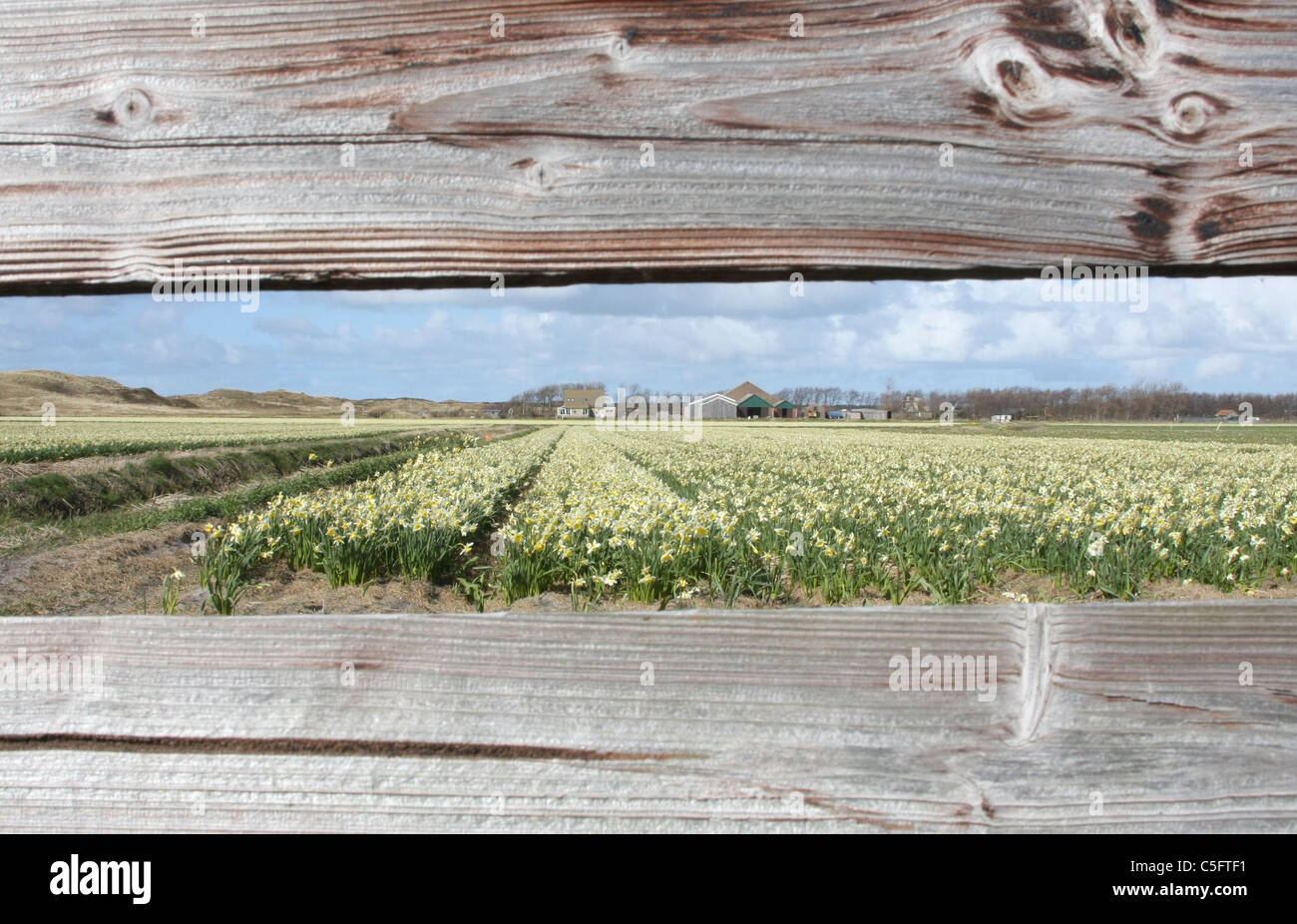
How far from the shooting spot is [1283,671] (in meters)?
0.96

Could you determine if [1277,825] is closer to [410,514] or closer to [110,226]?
[110,226]

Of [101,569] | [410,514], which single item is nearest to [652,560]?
[410,514]

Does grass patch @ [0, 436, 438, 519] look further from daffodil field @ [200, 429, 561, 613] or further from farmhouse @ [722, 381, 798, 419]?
farmhouse @ [722, 381, 798, 419]

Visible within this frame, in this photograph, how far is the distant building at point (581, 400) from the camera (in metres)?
63.1

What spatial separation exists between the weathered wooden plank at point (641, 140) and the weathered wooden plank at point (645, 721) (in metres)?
0.44

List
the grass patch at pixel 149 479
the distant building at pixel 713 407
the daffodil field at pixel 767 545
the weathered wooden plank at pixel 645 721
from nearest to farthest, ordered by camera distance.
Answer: the weathered wooden plank at pixel 645 721 → the daffodil field at pixel 767 545 → the grass patch at pixel 149 479 → the distant building at pixel 713 407

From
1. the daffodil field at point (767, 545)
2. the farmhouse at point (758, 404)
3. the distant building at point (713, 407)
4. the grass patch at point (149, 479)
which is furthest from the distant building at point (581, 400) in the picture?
the daffodil field at point (767, 545)

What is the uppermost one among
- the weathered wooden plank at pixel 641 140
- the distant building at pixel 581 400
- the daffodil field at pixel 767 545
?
the distant building at pixel 581 400

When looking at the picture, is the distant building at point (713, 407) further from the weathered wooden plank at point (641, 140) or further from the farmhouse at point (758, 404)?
the weathered wooden plank at point (641, 140)

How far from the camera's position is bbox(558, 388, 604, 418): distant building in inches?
2484

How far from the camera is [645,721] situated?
94 centimetres

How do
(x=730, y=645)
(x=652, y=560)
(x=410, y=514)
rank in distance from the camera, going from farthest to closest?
(x=410, y=514) < (x=652, y=560) < (x=730, y=645)
